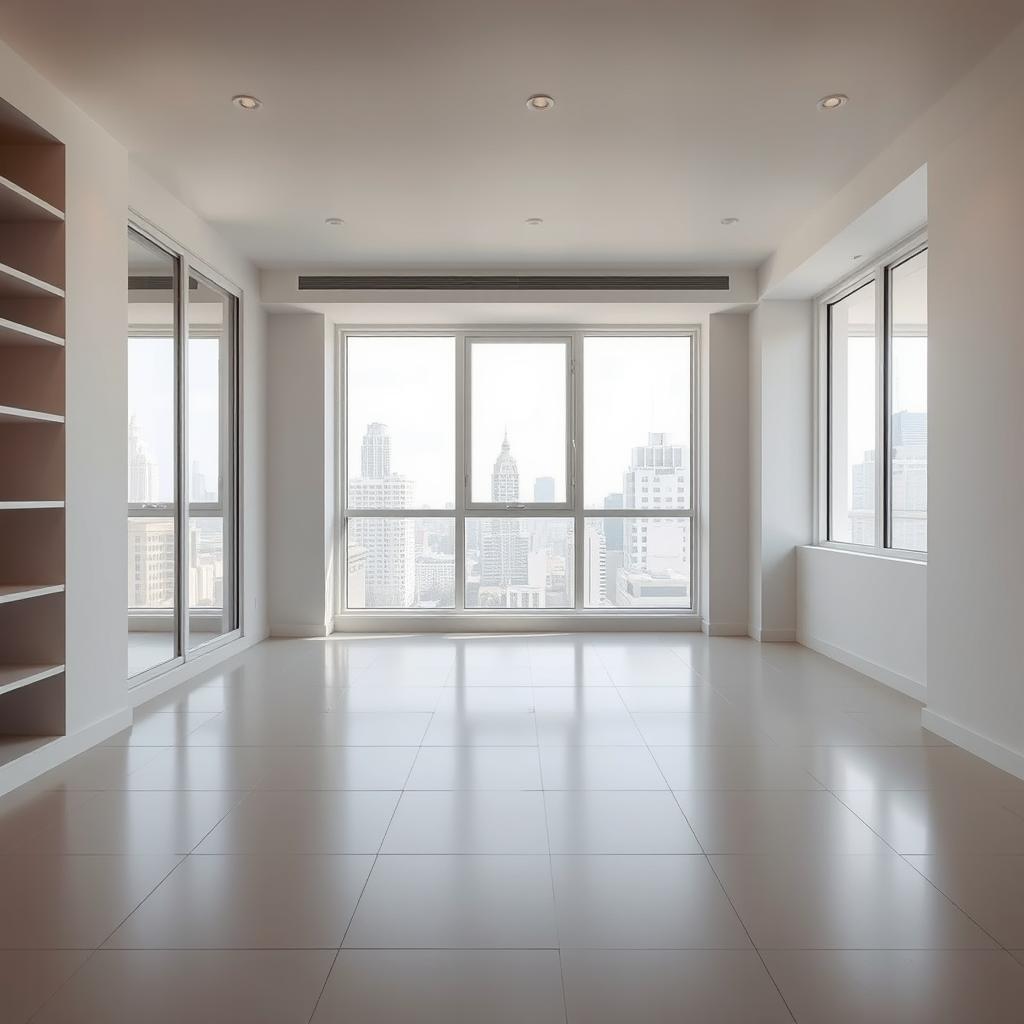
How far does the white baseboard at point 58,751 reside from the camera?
3100 mm

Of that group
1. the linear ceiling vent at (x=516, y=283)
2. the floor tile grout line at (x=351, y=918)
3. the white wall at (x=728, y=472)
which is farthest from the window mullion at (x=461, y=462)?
the floor tile grout line at (x=351, y=918)

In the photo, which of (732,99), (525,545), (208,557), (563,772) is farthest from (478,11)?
(525,545)

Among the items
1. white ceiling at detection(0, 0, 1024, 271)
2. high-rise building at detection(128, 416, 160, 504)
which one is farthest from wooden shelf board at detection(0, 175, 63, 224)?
high-rise building at detection(128, 416, 160, 504)

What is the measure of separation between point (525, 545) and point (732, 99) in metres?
4.32

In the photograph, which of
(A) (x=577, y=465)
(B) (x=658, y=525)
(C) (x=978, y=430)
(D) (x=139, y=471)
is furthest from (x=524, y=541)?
(C) (x=978, y=430)

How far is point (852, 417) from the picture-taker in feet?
18.9

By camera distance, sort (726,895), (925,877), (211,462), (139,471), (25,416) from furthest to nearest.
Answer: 1. (211,462)
2. (139,471)
3. (25,416)
4. (925,877)
5. (726,895)

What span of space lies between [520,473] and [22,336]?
451 centimetres

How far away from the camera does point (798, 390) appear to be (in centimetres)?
634

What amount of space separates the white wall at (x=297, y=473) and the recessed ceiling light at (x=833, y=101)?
432 cm

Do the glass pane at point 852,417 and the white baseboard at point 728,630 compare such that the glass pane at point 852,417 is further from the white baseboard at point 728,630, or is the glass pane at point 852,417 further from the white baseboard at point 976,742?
the white baseboard at point 976,742

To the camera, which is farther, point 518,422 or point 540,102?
point 518,422

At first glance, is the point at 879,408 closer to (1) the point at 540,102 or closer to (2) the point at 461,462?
(1) the point at 540,102

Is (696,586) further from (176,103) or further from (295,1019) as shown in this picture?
(295,1019)
